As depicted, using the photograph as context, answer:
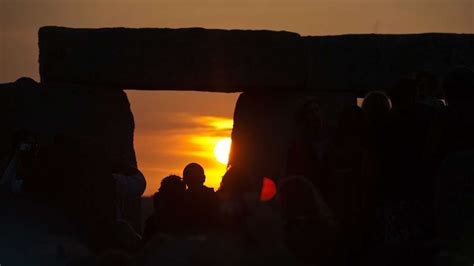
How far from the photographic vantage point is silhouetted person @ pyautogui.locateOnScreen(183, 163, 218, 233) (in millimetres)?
9430

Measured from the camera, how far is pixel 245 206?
31.4 ft

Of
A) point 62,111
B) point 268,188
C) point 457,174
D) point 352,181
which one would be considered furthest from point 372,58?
point 457,174

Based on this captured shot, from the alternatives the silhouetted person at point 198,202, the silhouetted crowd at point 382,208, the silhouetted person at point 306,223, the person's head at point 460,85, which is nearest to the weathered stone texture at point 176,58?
the silhouetted person at point 198,202

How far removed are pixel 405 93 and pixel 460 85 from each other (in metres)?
0.45

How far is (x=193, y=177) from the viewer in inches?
387

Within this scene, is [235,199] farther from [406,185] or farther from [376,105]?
[406,185]

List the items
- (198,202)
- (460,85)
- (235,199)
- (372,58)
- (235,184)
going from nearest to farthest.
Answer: (460,85), (198,202), (235,199), (235,184), (372,58)

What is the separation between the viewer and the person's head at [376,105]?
28.5 ft

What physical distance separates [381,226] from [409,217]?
7.2 inches

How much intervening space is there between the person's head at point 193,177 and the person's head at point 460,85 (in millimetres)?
2250

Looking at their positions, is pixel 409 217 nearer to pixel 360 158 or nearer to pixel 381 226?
pixel 381 226

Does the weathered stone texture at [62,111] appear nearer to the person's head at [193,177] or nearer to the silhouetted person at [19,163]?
the silhouetted person at [19,163]

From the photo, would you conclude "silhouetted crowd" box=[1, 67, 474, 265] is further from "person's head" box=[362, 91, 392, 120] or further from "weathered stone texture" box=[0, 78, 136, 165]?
"weathered stone texture" box=[0, 78, 136, 165]

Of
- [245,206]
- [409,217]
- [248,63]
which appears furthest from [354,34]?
[409,217]
